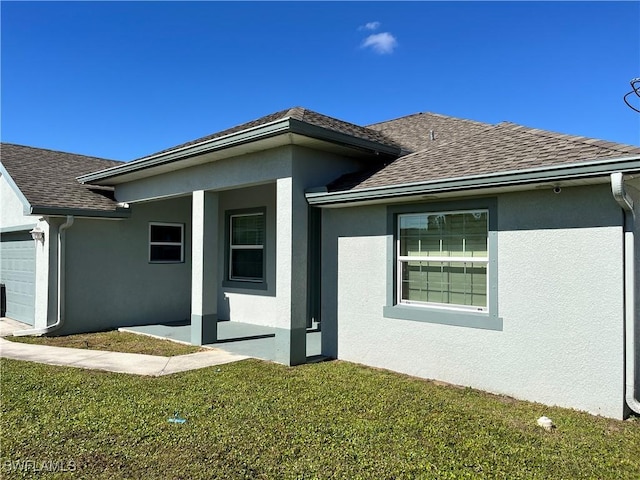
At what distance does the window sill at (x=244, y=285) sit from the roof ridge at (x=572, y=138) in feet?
23.2

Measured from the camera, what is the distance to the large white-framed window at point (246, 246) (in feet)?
40.3

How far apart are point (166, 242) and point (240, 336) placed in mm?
4725

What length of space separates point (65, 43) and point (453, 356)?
A: 13.2 meters

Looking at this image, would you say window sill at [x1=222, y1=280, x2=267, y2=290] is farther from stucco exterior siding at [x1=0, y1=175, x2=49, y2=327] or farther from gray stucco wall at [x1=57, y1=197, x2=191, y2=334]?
stucco exterior siding at [x1=0, y1=175, x2=49, y2=327]

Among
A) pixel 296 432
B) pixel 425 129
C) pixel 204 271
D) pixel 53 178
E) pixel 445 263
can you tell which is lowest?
pixel 296 432

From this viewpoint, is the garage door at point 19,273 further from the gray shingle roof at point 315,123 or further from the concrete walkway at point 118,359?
the gray shingle roof at point 315,123

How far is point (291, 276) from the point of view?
782cm

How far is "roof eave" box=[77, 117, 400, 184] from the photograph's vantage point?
7.25m

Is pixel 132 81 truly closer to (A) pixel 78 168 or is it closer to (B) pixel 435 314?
(A) pixel 78 168

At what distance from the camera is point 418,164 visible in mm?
7996

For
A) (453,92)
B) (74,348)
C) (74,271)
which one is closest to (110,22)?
(74,271)

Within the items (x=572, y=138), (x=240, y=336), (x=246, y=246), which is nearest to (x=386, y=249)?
(x=572, y=138)

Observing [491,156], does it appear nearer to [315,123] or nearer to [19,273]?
[315,123]
